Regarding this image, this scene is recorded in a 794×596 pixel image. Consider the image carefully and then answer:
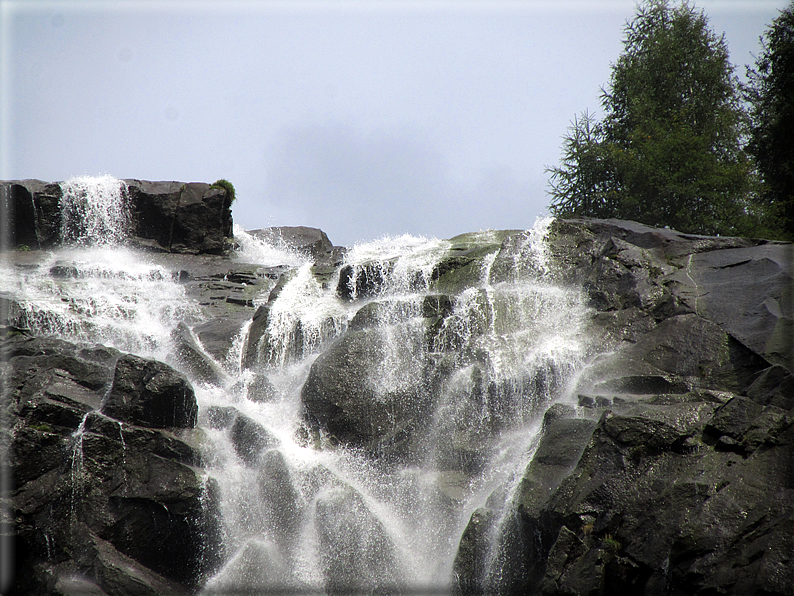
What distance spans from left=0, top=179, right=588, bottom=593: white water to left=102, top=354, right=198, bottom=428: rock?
944 millimetres

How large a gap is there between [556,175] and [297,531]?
25938 millimetres

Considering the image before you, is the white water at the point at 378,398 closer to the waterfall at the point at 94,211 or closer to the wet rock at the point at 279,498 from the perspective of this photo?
the wet rock at the point at 279,498

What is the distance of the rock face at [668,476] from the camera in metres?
7.10

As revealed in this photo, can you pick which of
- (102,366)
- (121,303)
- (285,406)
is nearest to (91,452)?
(102,366)

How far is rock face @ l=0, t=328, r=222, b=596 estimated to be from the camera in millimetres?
9516

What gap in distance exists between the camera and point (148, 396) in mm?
11234

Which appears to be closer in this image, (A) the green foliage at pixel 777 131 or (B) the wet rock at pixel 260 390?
(B) the wet rock at pixel 260 390

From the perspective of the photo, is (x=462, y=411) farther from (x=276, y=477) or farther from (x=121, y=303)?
(x=121, y=303)

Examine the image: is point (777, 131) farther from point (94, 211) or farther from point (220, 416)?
point (94, 211)

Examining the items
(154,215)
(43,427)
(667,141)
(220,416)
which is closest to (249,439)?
(220,416)

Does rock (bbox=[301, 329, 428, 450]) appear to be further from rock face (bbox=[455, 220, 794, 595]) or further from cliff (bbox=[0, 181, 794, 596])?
rock face (bbox=[455, 220, 794, 595])

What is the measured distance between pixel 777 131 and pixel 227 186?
25962 millimetres

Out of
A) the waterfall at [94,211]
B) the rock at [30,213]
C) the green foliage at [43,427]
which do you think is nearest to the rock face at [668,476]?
the green foliage at [43,427]

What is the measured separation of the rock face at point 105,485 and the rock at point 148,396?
0.02 metres
